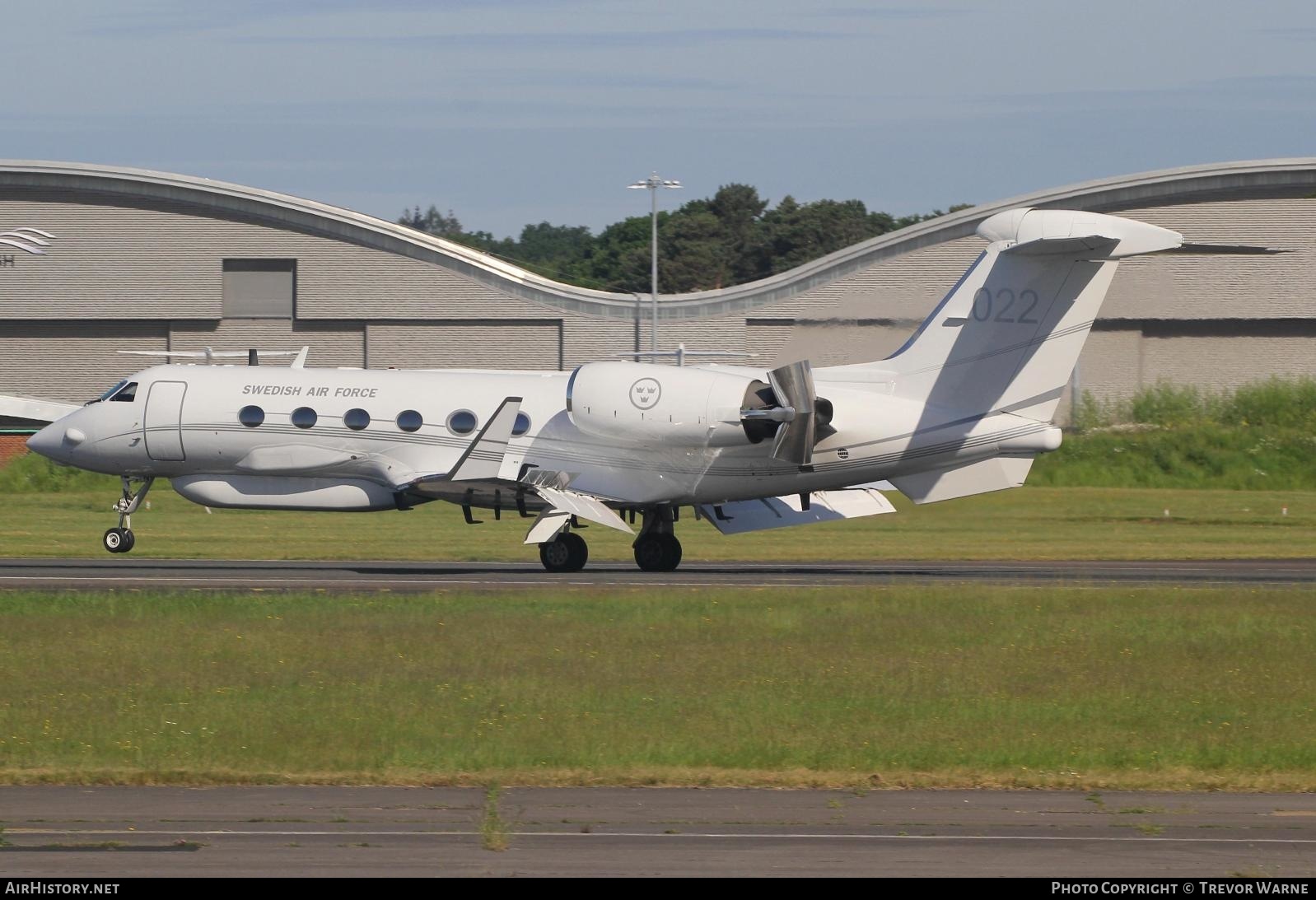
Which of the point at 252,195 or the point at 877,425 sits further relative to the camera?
the point at 252,195

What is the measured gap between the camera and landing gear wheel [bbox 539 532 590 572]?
26500mm

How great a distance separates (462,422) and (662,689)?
12.4 meters

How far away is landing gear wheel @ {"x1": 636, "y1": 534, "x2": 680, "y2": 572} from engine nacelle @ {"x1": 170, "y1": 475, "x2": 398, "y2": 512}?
173 inches

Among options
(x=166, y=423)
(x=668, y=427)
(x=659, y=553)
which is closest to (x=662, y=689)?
(x=668, y=427)

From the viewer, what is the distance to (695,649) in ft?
56.5

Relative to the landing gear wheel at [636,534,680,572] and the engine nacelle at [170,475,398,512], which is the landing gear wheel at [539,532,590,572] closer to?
the landing gear wheel at [636,534,680,572]

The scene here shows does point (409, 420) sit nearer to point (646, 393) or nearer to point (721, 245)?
point (646, 393)

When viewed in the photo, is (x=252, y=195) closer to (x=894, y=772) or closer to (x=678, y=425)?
(x=678, y=425)

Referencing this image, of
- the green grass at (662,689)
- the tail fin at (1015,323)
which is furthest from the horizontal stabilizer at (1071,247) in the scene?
the green grass at (662,689)

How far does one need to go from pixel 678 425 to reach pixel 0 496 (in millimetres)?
29231

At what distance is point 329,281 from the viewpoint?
2709 inches

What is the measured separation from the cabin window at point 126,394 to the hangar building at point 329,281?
38405 millimetres

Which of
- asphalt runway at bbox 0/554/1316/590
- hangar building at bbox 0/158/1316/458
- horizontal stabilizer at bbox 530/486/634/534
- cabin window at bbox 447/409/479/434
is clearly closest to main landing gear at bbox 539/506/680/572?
asphalt runway at bbox 0/554/1316/590

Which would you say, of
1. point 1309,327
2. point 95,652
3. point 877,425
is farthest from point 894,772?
point 1309,327
